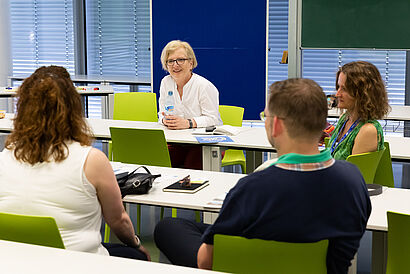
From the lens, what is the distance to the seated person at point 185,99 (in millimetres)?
4406

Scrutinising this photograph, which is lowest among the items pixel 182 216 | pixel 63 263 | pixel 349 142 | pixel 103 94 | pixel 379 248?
pixel 182 216

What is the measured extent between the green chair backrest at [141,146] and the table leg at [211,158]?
31cm

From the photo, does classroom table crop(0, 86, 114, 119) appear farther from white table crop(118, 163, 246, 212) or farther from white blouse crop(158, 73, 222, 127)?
white table crop(118, 163, 246, 212)

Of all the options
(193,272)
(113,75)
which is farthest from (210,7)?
(193,272)

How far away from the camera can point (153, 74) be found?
23.6 feet

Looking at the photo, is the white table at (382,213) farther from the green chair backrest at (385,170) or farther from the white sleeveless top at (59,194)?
the white sleeveless top at (59,194)

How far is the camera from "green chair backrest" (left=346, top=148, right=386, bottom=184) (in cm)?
288

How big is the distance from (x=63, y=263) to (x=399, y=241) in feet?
3.63

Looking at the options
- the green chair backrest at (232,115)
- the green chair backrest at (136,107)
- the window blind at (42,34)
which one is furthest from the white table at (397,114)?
the window blind at (42,34)

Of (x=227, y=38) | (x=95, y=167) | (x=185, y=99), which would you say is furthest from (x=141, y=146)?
(x=227, y=38)

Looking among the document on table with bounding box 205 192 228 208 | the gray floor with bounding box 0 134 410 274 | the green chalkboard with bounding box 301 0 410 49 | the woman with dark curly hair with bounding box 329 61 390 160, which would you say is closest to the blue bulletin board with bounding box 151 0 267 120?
the green chalkboard with bounding box 301 0 410 49

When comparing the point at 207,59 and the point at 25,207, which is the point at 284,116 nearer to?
the point at 25,207

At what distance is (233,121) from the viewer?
4957mm

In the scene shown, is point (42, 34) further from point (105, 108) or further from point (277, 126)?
point (277, 126)
